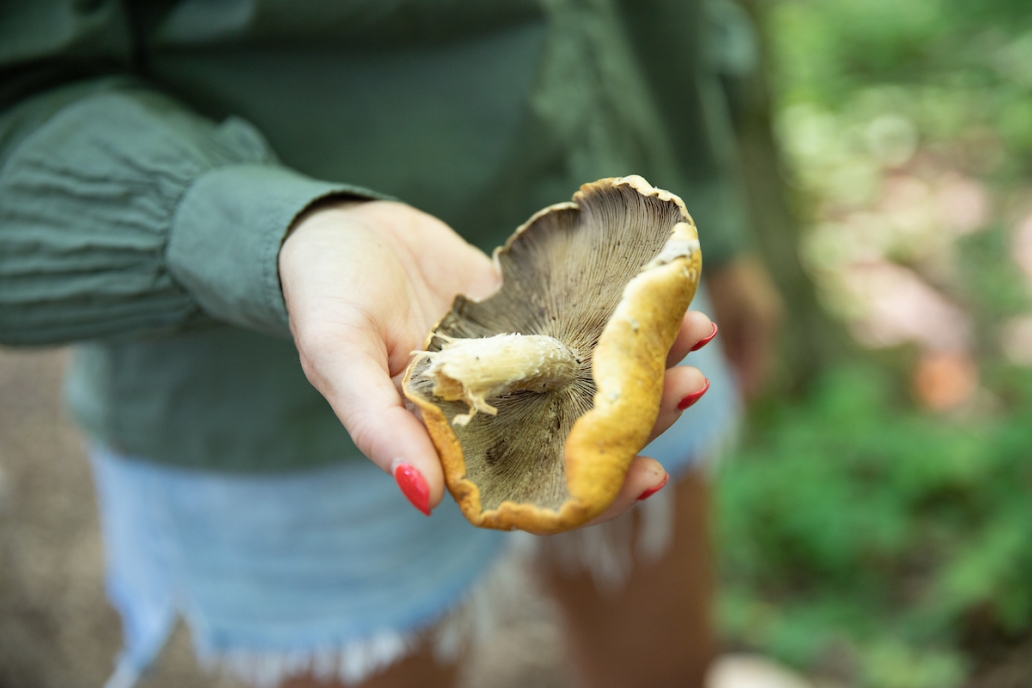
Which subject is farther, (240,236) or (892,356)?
(892,356)

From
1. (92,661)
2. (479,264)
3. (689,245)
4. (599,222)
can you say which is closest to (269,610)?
(479,264)

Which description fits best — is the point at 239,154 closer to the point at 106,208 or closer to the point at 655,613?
the point at 106,208

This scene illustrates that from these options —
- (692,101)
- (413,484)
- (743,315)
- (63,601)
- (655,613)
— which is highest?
(692,101)

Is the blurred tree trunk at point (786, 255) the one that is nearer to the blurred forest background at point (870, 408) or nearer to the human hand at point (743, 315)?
the blurred forest background at point (870, 408)

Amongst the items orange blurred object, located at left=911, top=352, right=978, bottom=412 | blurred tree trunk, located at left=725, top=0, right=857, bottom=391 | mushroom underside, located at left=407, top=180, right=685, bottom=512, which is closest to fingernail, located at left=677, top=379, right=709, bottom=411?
mushroom underside, located at left=407, top=180, right=685, bottom=512

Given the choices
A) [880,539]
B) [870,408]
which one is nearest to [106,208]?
[880,539]

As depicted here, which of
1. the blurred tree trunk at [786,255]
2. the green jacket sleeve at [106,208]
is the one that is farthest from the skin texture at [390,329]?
the blurred tree trunk at [786,255]

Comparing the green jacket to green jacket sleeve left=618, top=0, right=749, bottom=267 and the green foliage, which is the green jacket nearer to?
green jacket sleeve left=618, top=0, right=749, bottom=267
